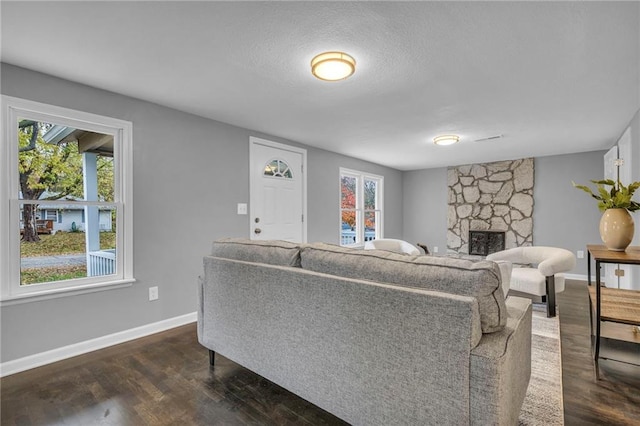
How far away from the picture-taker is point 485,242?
6.12m

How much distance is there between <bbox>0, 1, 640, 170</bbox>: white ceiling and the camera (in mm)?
1646

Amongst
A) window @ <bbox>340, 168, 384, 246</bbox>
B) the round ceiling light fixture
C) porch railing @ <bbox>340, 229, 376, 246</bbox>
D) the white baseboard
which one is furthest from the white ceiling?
porch railing @ <bbox>340, 229, 376, 246</bbox>

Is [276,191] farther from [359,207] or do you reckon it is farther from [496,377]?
[496,377]

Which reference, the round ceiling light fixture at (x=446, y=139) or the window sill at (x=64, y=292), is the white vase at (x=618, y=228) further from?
the window sill at (x=64, y=292)

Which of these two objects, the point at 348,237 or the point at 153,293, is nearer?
the point at 153,293

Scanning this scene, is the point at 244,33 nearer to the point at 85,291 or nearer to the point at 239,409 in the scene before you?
the point at 239,409

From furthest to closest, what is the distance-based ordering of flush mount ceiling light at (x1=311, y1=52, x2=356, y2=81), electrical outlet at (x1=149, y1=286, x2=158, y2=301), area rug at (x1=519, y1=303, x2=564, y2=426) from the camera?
electrical outlet at (x1=149, y1=286, x2=158, y2=301) < flush mount ceiling light at (x1=311, y1=52, x2=356, y2=81) < area rug at (x1=519, y1=303, x2=564, y2=426)

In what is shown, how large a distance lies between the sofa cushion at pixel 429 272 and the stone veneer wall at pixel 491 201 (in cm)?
542

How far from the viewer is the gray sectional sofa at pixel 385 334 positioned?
1.12 m

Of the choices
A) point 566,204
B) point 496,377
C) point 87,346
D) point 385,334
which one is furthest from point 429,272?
point 566,204

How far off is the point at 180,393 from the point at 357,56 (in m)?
2.43

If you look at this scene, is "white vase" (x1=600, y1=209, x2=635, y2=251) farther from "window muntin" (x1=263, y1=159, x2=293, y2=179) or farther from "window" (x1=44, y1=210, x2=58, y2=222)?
"window" (x1=44, y1=210, x2=58, y2=222)

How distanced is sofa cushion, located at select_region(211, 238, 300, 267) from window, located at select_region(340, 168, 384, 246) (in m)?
3.49

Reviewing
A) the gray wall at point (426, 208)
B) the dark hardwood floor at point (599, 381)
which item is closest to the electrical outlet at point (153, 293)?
the dark hardwood floor at point (599, 381)
